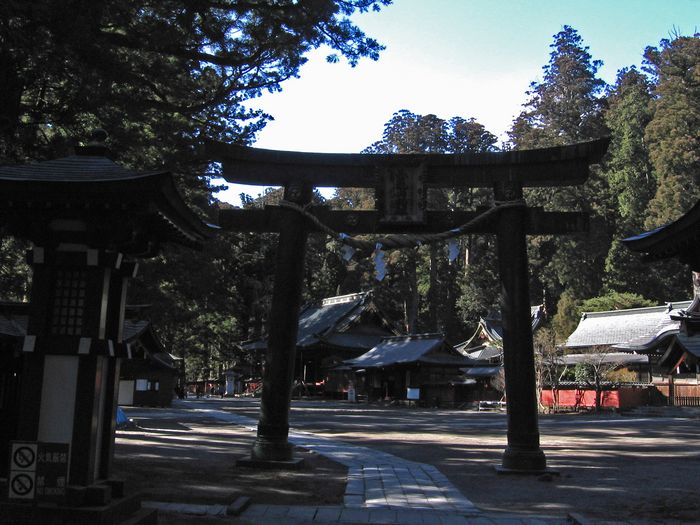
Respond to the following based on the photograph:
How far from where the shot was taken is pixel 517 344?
1014 centimetres

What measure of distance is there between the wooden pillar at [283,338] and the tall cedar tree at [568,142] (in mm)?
47026

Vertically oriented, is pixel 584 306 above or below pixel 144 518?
above

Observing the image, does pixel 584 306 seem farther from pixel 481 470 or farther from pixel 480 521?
pixel 480 521

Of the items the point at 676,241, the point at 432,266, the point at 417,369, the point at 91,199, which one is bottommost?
the point at 417,369

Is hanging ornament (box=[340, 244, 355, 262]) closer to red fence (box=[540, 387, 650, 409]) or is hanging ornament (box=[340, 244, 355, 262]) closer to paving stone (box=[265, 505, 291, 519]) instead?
paving stone (box=[265, 505, 291, 519])

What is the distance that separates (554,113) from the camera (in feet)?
199

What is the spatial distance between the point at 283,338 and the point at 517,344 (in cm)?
395

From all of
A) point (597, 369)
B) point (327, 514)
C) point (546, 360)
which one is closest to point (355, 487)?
point (327, 514)

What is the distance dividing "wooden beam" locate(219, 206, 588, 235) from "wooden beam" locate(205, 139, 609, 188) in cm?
53

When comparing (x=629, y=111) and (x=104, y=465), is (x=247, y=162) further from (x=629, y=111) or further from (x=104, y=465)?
(x=629, y=111)

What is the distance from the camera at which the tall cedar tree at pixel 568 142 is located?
5388 cm

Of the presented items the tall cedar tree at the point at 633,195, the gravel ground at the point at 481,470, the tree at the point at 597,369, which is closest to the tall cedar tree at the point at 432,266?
the tall cedar tree at the point at 633,195

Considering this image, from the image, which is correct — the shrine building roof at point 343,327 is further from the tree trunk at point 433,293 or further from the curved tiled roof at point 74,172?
the curved tiled roof at point 74,172

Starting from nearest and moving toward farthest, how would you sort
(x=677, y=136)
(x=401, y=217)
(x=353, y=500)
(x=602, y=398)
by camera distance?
(x=353, y=500) < (x=401, y=217) < (x=602, y=398) < (x=677, y=136)
